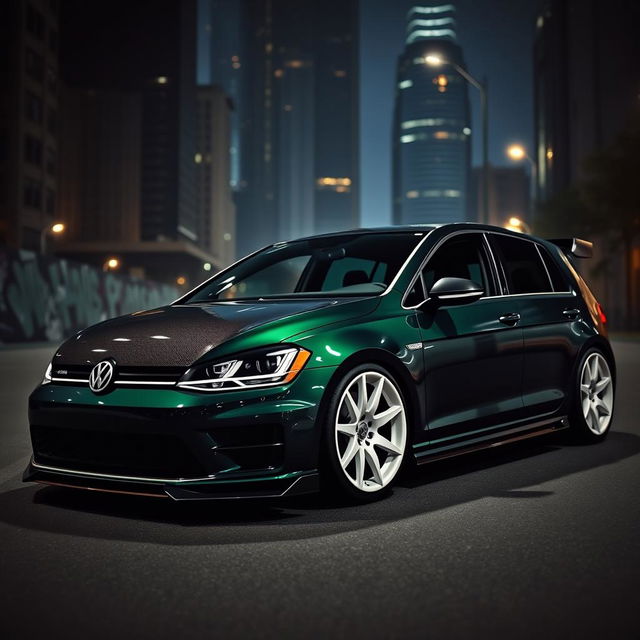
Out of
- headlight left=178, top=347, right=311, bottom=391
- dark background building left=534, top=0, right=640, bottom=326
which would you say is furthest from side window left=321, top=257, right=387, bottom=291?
dark background building left=534, top=0, right=640, bottom=326

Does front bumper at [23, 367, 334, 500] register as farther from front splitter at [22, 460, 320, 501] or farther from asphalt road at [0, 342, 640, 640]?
asphalt road at [0, 342, 640, 640]

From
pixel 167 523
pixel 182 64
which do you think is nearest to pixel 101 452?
pixel 167 523

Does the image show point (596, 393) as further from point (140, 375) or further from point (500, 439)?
point (140, 375)

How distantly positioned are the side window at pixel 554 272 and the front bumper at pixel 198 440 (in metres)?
3.14

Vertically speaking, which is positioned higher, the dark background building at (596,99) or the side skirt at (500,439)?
the dark background building at (596,99)

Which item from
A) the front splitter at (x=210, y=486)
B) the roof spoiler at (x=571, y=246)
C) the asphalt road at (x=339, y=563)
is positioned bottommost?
the asphalt road at (x=339, y=563)

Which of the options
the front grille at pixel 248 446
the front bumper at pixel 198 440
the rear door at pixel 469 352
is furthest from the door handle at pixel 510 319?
the front grille at pixel 248 446

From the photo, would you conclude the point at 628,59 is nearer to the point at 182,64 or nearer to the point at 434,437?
the point at 434,437

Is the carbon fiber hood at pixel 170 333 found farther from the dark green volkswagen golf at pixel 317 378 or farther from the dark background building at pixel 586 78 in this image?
the dark background building at pixel 586 78

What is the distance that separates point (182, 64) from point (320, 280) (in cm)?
18117

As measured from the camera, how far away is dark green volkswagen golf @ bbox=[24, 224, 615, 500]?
4.74 m

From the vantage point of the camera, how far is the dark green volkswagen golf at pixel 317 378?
187 inches

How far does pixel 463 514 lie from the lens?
5066mm

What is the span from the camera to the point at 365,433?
5.33m
